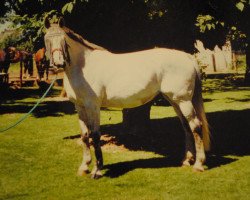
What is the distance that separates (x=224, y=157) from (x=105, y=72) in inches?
147

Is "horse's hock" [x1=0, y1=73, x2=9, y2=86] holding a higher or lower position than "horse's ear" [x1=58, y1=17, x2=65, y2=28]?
lower

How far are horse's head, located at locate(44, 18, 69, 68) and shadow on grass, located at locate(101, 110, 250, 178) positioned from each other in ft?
9.18

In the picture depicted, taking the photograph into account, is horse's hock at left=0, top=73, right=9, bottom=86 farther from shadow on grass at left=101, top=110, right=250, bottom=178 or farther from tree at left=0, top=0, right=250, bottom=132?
tree at left=0, top=0, right=250, bottom=132

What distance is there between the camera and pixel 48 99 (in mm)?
21266

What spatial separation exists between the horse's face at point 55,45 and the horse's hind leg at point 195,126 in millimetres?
2815

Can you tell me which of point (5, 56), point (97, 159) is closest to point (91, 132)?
point (97, 159)

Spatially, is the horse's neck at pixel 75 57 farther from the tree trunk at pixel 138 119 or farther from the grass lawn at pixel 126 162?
the tree trunk at pixel 138 119

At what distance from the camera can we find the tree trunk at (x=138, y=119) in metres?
11.6

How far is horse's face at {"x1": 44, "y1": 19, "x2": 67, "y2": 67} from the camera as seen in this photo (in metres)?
7.25

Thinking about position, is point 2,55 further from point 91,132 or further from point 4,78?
point 91,132

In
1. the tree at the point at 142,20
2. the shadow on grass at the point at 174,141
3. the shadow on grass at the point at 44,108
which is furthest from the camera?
the shadow on grass at the point at 44,108

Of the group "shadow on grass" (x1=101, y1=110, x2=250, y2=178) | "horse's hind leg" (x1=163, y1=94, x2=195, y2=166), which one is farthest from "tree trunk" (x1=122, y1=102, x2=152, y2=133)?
"horse's hind leg" (x1=163, y1=94, x2=195, y2=166)

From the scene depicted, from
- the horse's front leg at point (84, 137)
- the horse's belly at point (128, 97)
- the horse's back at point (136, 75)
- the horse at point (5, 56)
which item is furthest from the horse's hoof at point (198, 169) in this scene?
the horse at point (5, 56)

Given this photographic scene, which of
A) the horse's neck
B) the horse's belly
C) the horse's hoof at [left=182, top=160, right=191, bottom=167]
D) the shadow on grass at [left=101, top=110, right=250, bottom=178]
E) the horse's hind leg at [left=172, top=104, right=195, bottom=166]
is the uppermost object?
the horse's neck
